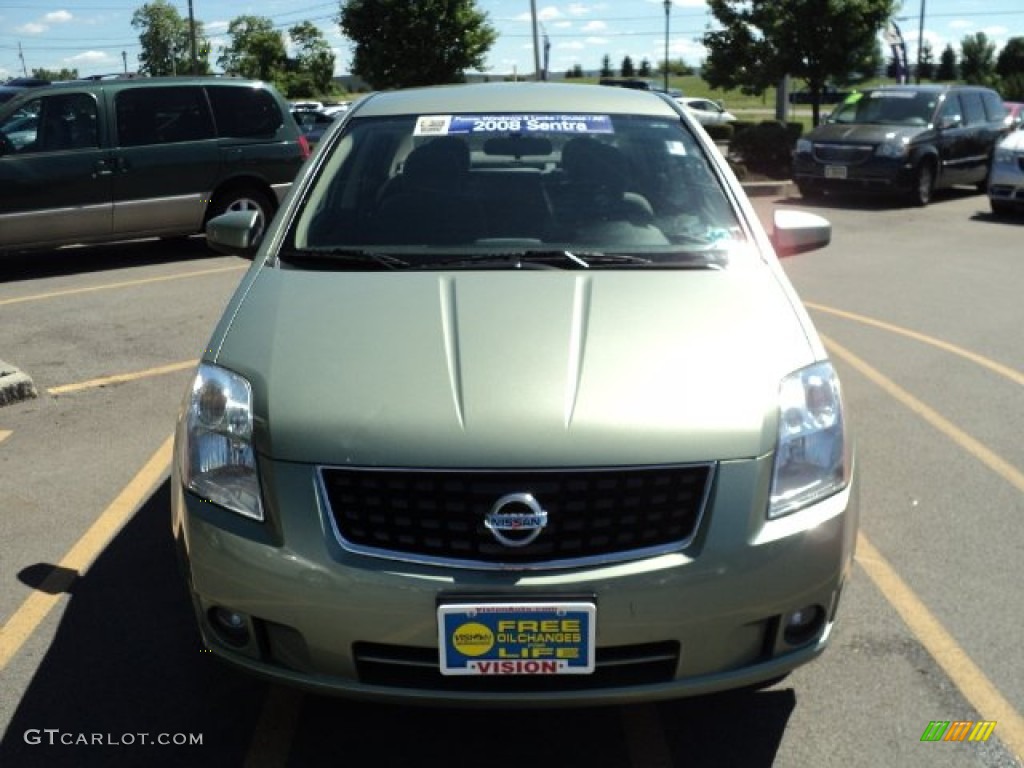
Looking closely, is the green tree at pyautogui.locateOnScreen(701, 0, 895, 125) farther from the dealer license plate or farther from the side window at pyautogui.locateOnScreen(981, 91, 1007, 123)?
the dealer license plate

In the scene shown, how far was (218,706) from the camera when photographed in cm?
303

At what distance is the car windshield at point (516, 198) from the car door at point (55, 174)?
6.85m

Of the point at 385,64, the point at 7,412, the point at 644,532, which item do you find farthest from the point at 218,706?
the point at 385,64

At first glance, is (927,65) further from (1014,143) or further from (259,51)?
(1014,143)

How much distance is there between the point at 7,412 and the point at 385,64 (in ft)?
110

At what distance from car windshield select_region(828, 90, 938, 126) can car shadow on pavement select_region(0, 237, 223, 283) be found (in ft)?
33.3

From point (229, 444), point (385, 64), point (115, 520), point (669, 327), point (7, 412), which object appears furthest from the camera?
point (385, 64)

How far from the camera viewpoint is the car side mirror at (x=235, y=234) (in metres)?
4.16

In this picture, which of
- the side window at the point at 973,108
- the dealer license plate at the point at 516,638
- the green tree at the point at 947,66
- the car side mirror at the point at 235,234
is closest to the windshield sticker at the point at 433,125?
the car side mirror at the point at 235,234

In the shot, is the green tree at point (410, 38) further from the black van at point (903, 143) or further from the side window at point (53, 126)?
the side window at point (53, 126)

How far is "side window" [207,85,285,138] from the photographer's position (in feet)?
36.1

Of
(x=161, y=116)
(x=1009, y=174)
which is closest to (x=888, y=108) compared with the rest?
(x=1009, y=174)

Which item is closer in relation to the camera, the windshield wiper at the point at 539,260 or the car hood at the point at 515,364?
the car hood at the point at 515,364

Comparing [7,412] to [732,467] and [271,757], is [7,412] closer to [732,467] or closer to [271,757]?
[271,757]
